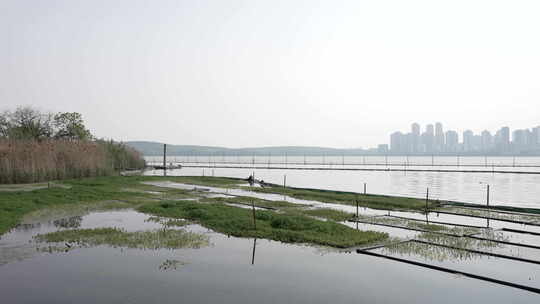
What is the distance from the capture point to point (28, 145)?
1316 inches

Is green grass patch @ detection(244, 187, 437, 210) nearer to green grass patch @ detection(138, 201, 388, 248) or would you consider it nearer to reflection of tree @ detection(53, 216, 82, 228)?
green grass patch @ detection(138, 201, 388, 248)

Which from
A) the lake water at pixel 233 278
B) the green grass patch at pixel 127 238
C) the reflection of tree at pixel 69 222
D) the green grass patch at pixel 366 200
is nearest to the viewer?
the lake water at pixel 233 278

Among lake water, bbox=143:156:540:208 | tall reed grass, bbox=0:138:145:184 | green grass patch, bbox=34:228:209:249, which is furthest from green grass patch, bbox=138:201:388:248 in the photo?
lake water, bbox=143:156:540:208

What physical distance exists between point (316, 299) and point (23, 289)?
249 inches

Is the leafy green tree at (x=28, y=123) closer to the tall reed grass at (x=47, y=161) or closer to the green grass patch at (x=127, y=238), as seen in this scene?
the tall reed grass at (x=47, y=161)

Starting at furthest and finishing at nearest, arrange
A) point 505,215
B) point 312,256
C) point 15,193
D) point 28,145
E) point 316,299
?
point 28,145 < point 15,193 < point 505,215 < point 312,256 < point 316,299

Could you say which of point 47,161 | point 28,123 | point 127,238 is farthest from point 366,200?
point 28,123

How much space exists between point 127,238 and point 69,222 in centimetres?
488

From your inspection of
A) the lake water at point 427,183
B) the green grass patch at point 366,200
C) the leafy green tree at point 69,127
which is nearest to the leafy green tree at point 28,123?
the leafy green tree at point 69,127

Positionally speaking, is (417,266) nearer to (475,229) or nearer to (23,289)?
(475,229)

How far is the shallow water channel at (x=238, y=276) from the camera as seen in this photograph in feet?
30.9

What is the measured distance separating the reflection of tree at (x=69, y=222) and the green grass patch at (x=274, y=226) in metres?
3.35

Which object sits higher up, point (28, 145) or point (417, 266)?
point (28, 145)

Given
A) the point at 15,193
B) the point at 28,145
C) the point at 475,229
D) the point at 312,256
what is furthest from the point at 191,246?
the point at 28,145
